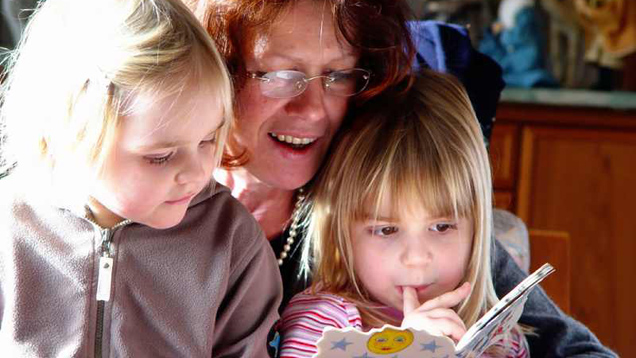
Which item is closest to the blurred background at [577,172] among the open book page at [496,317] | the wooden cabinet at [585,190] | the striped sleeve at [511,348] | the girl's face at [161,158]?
the wooden cabinet at [585,190]

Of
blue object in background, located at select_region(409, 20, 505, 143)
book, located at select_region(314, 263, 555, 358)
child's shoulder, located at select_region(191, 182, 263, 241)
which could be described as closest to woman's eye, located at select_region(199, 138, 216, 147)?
child's shoulder, located at select_region(191, 182, 263, 241)

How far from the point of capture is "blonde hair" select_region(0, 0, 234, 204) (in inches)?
45.1

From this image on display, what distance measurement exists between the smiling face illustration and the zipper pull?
347 mm

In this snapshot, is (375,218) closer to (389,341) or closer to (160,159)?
(389,341)

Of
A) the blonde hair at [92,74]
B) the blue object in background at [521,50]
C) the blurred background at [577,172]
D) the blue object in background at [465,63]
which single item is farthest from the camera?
the blue object in background at [521,50]

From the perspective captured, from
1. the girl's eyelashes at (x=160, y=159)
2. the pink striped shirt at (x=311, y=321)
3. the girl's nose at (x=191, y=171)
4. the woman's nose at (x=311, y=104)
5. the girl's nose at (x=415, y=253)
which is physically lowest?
the pink striped shirt at (x=311, y=321)

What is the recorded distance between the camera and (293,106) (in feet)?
5.12

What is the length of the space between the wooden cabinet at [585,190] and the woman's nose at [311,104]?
173cm

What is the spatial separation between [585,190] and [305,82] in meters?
1.97

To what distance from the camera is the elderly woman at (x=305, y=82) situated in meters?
1.50

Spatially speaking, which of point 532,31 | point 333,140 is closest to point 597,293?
point 532,31

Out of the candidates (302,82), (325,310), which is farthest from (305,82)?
(325,310)

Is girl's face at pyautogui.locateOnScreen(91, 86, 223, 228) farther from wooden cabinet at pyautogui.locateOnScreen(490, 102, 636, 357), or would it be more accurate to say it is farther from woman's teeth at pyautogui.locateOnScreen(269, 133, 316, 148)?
wooden cabinet at pyautogui.locateOnScreen(490, 102, 636, 357)

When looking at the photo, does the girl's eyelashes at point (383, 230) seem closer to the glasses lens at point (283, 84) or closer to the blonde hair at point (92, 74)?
the glasses lens at point (283, 84)
